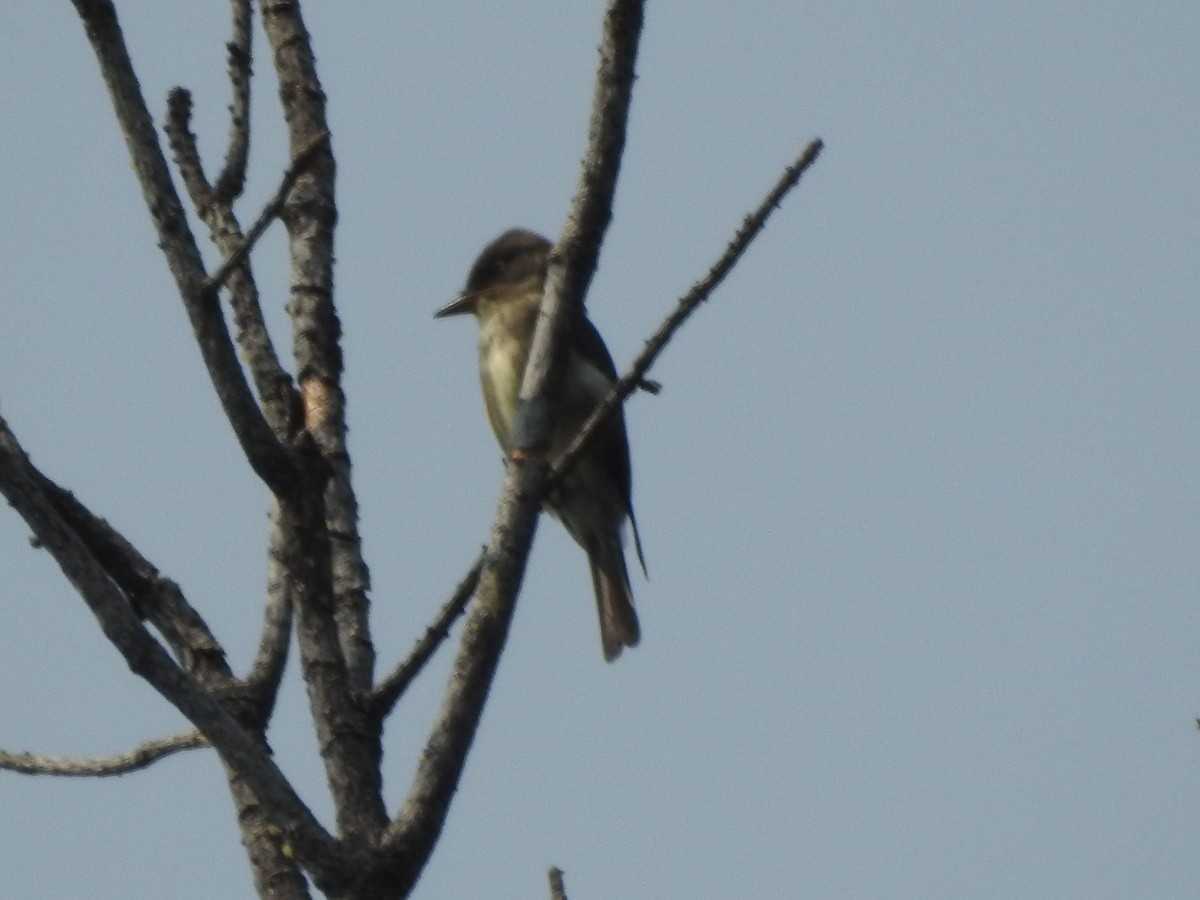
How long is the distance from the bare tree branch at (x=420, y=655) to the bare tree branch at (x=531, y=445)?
0.12 meters

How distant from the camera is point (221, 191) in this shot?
441 centimetres

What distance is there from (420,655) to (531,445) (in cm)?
46

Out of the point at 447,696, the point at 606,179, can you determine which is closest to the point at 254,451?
the point at 447,696

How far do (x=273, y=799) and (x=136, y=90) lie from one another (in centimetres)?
123

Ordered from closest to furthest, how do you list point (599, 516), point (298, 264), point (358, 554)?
point (358, 554)
point (298, 264)
point (599, 516)


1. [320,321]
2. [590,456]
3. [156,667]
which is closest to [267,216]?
[156,667]

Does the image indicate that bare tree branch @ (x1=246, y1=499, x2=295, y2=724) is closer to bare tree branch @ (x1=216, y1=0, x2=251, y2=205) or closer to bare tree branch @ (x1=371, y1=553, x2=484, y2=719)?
bare tree branch @ (x1=371, y1=553, x2=484, y2=719)

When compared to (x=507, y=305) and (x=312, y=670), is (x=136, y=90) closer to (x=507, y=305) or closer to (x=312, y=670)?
(x=312, y=670)

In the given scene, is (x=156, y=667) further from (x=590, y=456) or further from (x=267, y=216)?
(x=590, y=456)

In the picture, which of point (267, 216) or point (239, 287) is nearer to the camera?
point (267, 216)

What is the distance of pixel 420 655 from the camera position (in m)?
3.73

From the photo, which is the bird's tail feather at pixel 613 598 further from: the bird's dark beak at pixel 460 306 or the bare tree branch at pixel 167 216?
the bare tree branch at pixel 167 216

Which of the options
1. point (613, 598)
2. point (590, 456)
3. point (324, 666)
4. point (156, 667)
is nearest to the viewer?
point (156, 667)

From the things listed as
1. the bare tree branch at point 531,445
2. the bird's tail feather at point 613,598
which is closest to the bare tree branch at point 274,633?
the bare tree branch at point 531,445
